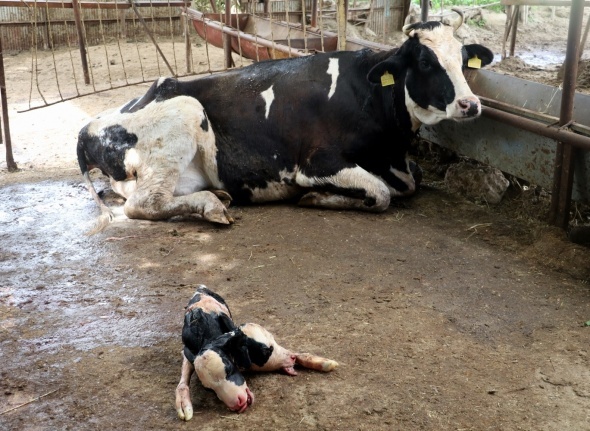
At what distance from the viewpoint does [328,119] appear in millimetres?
6535

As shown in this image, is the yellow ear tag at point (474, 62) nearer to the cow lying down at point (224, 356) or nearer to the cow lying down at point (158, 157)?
the cow lying down at point (158, 157)

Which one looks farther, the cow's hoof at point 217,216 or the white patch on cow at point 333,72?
the white patch on cow at point 333,72

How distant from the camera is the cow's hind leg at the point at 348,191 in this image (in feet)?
20.7

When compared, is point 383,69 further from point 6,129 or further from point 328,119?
point 6,129

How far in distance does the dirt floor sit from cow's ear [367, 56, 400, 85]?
1154 millimetres

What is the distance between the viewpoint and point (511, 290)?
15.9 feet

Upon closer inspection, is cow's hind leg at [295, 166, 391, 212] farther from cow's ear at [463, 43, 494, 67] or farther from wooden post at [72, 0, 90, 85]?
wooden post at [72, 0, 90, 85]

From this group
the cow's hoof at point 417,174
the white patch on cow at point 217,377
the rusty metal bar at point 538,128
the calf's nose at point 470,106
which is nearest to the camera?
the white patch on cow at point 217,377

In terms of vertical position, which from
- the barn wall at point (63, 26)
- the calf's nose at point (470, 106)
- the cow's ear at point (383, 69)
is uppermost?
the cow's ear at point (383, 69)

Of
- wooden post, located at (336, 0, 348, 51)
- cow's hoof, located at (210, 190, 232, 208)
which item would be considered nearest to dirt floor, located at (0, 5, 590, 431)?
cow's hoof, located at (210, 190, 232, 208)

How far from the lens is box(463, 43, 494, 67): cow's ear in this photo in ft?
21.1

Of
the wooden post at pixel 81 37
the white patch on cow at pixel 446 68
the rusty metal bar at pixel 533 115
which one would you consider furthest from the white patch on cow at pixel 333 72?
the wooden post at pixel 81 37

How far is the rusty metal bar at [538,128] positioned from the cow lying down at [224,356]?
2.70 metres

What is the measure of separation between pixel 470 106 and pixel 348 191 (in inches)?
49.2
